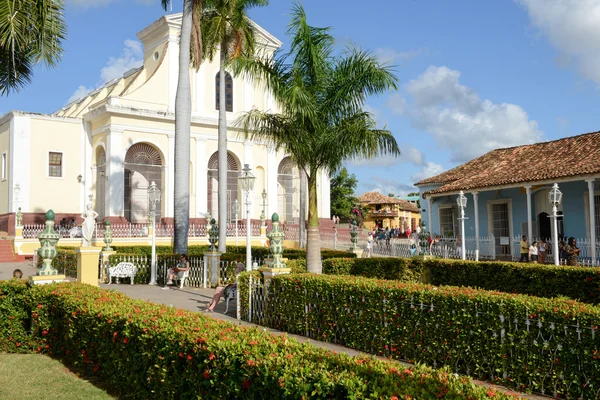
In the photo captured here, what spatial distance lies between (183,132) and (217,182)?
15516 mm

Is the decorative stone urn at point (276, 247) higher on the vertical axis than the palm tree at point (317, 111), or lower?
lower

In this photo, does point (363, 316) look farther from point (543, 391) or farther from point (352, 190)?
point (352, 190)

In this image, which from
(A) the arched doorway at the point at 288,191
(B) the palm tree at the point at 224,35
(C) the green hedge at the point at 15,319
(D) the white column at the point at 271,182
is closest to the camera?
(C) the green hedge at the point at 15,319

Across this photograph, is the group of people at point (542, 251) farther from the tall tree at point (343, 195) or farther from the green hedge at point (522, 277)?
the tall tree at point (343, 195)

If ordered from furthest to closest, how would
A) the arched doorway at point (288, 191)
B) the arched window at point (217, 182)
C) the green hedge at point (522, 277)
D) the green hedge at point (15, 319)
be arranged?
the arched doorway at point (288, 191) → the arched window at point (217, 182) → the green hedge at point (522, 277) → the green hedge at point (15, 319)

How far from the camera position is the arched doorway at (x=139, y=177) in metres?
30.1

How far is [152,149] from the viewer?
3017cm

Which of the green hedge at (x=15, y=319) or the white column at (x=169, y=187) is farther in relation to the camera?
the white column at (x=169, y=187)

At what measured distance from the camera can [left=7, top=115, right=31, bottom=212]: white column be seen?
27484 millimetres

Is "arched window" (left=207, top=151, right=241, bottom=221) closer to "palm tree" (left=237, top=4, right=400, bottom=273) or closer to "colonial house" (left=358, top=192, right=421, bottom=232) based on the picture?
"palm tree" (left=237, top=4, right=400, bottom=273)

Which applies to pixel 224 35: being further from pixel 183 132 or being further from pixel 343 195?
pixel 343 195

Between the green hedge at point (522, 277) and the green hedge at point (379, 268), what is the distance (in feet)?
1.21

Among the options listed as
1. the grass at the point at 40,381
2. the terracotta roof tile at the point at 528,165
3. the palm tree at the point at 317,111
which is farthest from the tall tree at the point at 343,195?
the grass at the point at 40,381

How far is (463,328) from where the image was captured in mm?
6656
